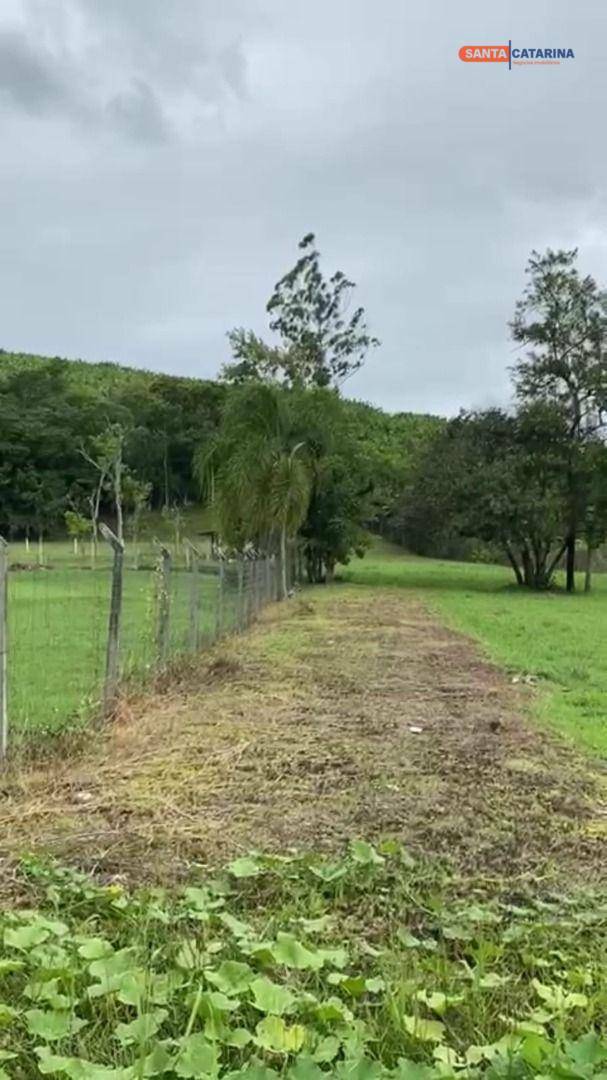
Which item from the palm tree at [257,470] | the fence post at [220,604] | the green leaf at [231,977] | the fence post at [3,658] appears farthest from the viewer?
the palm tree at [257,470]

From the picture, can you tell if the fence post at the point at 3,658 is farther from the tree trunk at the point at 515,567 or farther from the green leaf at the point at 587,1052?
the tree trunk at the point at 515,567

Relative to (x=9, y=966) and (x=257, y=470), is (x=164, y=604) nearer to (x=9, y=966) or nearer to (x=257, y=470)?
(x=9, y=966)

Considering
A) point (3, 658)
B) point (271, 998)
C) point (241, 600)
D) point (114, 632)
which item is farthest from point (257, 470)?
point (271, 998)

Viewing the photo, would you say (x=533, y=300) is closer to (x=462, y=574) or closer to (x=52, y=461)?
(x=462, y=574)

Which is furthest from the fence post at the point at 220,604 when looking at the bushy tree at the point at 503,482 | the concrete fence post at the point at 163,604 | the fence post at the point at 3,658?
the bushy tree at the point at 503,482

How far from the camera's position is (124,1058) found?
80.5 inches

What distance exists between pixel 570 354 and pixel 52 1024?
2678 centimetres

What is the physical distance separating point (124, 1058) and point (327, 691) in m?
5.35

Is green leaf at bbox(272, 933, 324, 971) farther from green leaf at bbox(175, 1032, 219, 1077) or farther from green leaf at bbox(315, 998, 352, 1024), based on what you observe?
green leaf at bbox(175, 1032, 219, 1077)

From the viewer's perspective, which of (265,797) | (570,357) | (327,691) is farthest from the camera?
(570,357)

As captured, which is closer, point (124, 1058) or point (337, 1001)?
point (124, 1058)

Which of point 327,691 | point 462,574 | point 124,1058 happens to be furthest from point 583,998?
point 462,574

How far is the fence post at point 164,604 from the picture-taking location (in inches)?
300

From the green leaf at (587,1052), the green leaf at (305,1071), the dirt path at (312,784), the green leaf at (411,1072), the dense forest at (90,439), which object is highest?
the dense forest at (90,439)
